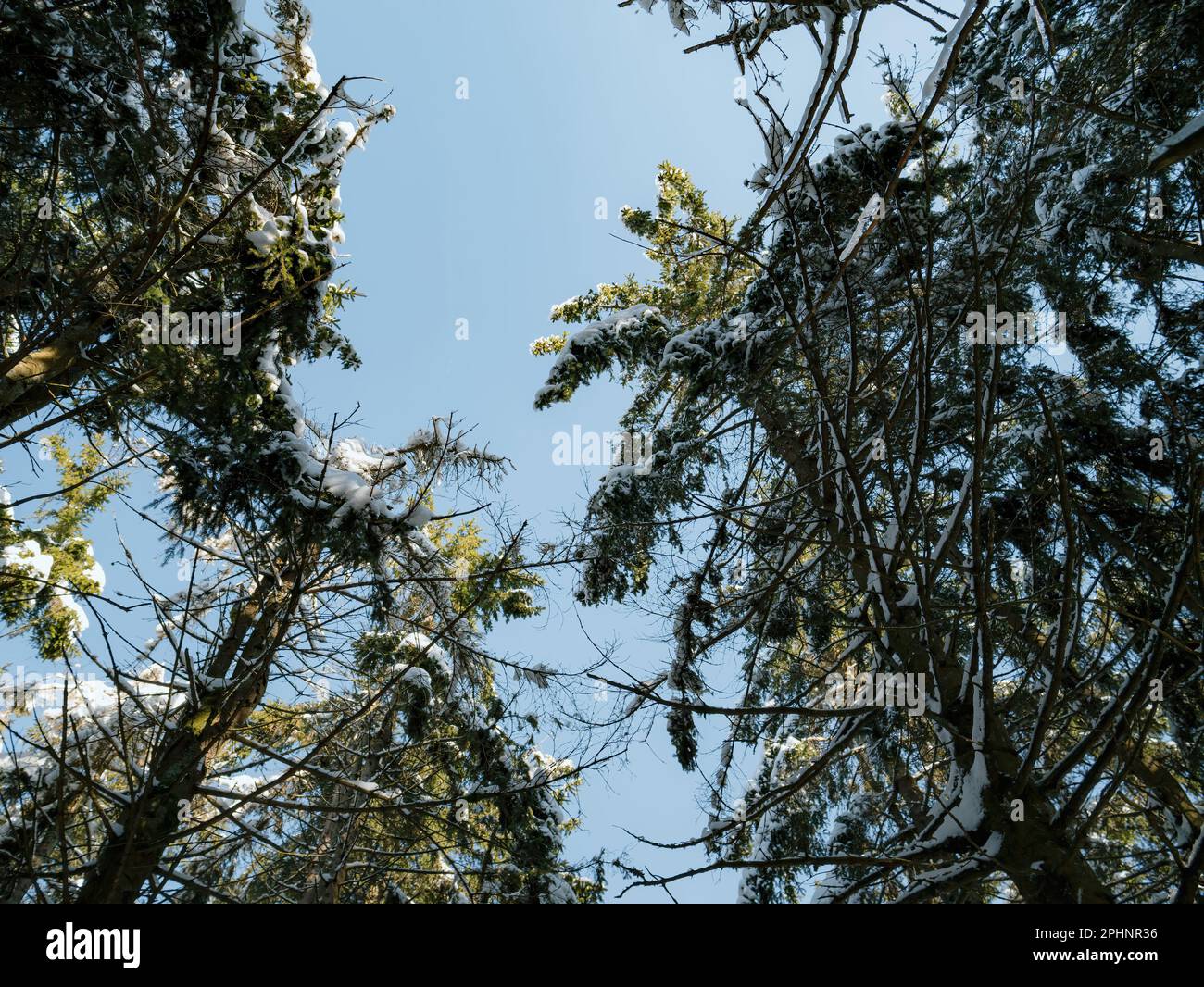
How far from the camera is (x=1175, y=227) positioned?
473cm

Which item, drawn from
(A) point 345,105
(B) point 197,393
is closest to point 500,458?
(B) point 197,393

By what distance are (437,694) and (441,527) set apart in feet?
12.7

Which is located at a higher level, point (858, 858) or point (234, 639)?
point (234, 639)

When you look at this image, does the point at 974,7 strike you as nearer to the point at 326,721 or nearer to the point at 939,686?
the point at 939,686

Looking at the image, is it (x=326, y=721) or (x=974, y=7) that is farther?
(x=326, y=721)

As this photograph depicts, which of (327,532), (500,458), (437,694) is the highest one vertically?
(500,458)

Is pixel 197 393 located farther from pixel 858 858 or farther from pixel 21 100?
pixel 858 858

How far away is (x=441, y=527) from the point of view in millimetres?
10117

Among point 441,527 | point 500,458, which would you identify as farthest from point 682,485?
point 441,527

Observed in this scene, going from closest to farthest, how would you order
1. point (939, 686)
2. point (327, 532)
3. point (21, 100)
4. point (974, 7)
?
1. point (974, 7)
2. point (939, 686)
3. point (21, 100)
4. point (327, 532)

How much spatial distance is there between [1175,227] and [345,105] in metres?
6.00

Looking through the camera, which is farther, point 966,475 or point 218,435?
point 218,435
